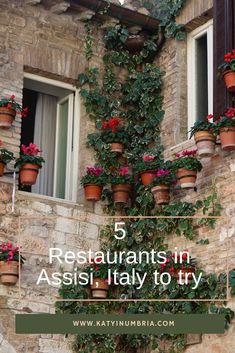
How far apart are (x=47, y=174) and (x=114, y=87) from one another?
53.5 inches

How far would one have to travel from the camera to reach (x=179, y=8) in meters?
12.0

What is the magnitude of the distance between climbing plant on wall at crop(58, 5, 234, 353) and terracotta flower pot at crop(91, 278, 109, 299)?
0.34 ft

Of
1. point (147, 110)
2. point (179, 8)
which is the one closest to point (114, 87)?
point (147, 110)

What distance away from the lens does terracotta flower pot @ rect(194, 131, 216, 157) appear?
34.3 feet

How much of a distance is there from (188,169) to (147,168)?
2.34 feet

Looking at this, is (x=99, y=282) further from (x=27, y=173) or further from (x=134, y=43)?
(x=134, y=43)

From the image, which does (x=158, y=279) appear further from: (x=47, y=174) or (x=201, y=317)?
(x=47, y=174)

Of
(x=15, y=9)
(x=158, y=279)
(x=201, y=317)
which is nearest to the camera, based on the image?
(x=201, y=317)

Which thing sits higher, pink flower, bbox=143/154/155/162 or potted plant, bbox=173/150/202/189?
pink flower, bbox=143/154/155/162

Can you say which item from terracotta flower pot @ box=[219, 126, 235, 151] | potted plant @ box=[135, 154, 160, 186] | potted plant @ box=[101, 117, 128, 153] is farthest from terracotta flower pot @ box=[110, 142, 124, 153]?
terracotta flower pot @ box=[219, 126, 235, 151]

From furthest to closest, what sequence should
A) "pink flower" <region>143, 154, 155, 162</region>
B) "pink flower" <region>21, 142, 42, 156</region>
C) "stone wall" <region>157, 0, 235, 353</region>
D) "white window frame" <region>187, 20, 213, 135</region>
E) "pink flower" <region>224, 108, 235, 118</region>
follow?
"white window frame" <region>187, 20, 213, 135</region> → "pink flower" <region>143, 154, 155, 162</region> → "pink flower" <region>21, 142, 42, 156</region> → "pink flower" <region>224, 108, 235, 118</region> → "stone wall" <region>157, 0, 235, 353</region>

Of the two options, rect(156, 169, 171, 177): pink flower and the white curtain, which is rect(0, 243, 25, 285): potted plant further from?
rect(156, 169, 171, 177): pink flower

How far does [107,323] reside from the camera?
1035 cm

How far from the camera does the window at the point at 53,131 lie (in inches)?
465
